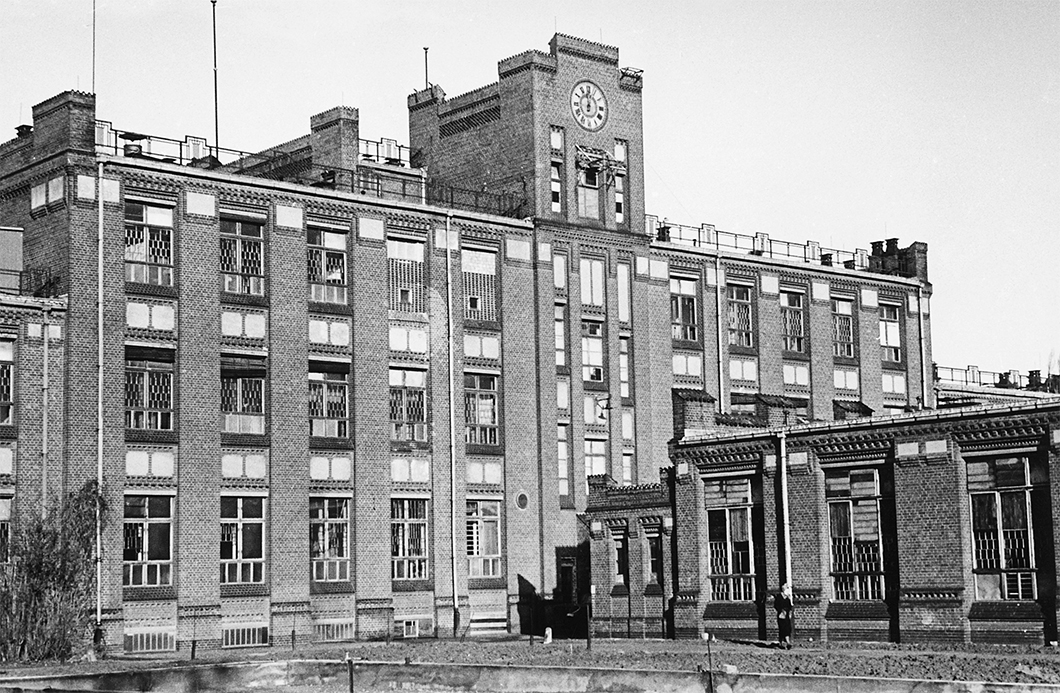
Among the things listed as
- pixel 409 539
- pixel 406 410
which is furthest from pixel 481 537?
pixel 406 410

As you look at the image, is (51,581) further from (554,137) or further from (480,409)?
(554,137)

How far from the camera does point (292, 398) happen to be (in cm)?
5181

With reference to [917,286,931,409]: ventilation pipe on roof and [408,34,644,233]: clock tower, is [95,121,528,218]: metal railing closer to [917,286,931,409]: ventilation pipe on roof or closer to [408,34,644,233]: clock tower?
[408,34,644,233]: clock tower

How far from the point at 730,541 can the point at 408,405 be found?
12.7 m

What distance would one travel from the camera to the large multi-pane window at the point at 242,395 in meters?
50.8

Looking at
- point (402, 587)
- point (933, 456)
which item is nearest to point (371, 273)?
point (402, 587)

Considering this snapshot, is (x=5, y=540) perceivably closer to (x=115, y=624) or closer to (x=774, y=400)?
(x=115, y=624)

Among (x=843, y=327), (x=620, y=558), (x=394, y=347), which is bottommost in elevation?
(x=620, y=558)

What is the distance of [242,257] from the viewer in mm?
51656

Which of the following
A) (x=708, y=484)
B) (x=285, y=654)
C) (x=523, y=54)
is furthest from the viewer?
(x=523, y=54)

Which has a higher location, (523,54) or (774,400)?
(523,54)

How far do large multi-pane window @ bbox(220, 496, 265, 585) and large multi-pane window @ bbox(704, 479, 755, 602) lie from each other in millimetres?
13449

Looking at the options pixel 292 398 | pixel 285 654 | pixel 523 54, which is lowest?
pixel 285 654

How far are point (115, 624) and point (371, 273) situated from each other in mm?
14011
